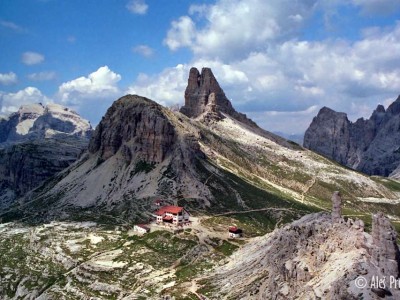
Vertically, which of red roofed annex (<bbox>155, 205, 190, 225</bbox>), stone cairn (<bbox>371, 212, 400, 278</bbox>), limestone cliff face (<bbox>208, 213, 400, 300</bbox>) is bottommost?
red roofed annex (<bbox>155, 205, 190, 225</bbox>)

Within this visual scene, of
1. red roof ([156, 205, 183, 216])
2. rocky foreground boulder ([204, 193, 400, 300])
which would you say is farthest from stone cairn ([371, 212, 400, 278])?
red roof ([156, 205, 183, 216])

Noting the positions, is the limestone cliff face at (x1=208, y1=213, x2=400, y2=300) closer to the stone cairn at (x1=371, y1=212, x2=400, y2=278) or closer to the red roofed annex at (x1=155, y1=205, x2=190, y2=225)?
the stone cairn at (x1=371, y1=212, x2=400, y2=278)

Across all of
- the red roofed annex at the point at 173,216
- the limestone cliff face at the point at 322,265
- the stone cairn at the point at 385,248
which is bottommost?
the red roofed annex at the point at 173,216

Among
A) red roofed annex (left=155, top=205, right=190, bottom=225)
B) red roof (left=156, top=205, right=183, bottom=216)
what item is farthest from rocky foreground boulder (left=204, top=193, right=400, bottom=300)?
red roof (left=156, top=205, right=183, bottom=216)

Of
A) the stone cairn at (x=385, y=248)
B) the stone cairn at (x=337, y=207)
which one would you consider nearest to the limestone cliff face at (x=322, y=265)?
the stone cairn at (x=385, y=248)

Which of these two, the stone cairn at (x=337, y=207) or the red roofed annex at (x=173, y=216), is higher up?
the stone cairn at (x=337, y=207)

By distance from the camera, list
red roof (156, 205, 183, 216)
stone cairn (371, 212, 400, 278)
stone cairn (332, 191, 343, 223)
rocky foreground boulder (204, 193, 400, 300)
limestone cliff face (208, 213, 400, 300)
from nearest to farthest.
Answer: rocky foreground boulder (204, 193, 400, 300), stone cairn (371, 212, 400, 278), limestone cliff face (208, 213, 400, 300), stone cairn (332, 191, 343, 223), red roof (156, 205, 183, 216)

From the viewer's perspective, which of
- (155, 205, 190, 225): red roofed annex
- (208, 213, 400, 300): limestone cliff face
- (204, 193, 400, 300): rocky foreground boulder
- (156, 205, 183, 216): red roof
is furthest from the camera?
(156, 205, 183, 216): red roof

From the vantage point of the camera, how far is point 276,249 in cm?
11275

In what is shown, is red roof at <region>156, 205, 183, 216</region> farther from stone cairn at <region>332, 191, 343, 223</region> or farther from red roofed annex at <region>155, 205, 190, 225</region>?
stone cairn at <region>332, 191, 343, 223</region>

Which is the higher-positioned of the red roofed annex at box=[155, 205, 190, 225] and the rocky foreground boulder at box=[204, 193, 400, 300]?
the rocky foreground boulder at box=[204, 193, 400, 300]

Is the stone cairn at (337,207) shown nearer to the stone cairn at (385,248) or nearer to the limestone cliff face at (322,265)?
the limestone cliff face at (322,265)

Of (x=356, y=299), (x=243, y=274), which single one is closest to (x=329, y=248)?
(x=356, y=299)

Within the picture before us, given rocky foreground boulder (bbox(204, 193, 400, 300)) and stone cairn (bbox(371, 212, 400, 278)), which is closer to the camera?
rocky foreground boulder (bbox(204, 193, 400, 300))
